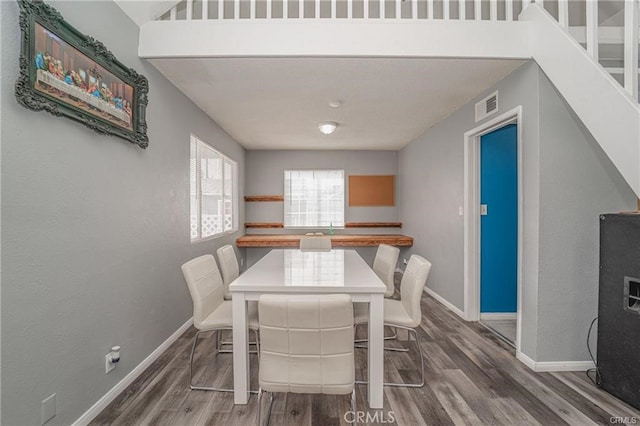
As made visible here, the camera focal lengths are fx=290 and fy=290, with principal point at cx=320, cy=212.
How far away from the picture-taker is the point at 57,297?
1.46m

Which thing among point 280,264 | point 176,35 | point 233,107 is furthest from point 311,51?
point 280,264

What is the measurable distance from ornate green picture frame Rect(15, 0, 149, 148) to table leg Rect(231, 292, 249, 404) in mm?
1315

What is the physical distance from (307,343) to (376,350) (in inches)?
24.8

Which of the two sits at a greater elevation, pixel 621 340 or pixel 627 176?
pixel 627 176

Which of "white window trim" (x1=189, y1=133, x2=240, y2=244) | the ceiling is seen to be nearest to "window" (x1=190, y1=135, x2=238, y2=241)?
"white window trim" (x1=189, y1=133, x2=240, y2=244)

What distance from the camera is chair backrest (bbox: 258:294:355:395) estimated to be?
125 cm

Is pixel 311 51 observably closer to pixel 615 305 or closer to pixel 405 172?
pixel 615 305

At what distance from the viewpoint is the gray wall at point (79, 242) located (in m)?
1.26

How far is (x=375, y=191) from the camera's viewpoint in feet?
18.8

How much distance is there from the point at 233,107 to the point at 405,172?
10.8ft

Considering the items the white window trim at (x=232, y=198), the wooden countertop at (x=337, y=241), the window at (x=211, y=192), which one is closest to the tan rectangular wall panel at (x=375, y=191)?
the wooden countertop at (x=337, y=241)

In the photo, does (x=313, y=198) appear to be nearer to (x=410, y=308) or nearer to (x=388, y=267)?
(x=388, y=267)

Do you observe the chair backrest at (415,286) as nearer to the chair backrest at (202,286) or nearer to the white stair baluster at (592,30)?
the chair backrest at (202,286)

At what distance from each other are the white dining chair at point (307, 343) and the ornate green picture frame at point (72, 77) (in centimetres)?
141
